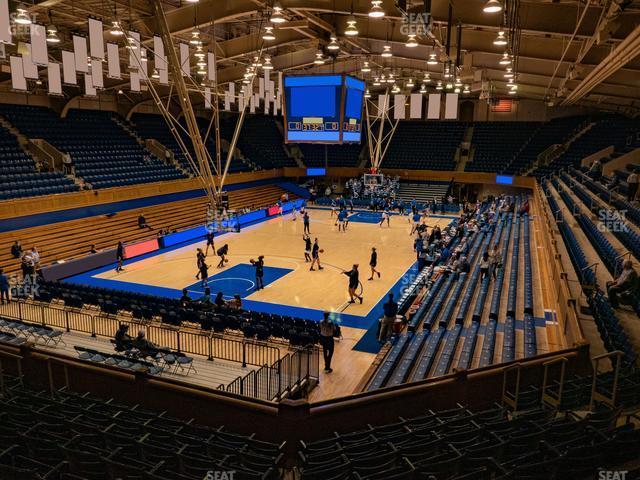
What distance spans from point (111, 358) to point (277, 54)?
25.4 metres

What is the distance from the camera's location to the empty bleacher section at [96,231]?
73.7 ft

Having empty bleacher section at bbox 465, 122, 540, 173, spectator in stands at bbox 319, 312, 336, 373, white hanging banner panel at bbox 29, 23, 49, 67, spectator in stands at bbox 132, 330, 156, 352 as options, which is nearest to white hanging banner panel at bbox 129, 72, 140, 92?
white hanging banner panel at bbox 29, 23, 49, 67

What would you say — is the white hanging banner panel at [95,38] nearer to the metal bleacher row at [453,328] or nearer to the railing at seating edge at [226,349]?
the railing at seating edge at [226,349]

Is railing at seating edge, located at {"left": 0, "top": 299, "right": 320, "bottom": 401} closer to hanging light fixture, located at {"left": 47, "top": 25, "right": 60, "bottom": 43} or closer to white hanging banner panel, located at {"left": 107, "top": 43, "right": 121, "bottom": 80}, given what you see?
white hanging banner panel, located at {"left": 107, "top": 43, "right": 121, "bottom": 80}

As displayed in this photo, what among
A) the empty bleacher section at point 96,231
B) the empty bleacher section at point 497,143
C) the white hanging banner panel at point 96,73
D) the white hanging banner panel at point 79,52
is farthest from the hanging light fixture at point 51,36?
the empty bleacher section at point 497,143

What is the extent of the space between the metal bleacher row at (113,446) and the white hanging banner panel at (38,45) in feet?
34.4

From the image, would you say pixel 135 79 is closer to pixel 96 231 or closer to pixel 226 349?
pixel 96 231

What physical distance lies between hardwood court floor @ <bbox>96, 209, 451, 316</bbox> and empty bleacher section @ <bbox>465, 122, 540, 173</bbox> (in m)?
14.5

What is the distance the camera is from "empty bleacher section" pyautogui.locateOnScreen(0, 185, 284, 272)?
22.5 meters

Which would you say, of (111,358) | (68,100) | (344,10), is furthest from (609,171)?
(68,100)

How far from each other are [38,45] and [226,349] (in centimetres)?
993

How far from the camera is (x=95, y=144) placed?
32.5m

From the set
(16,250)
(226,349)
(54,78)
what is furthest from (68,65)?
(226,349)

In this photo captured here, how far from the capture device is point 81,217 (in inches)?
1024
